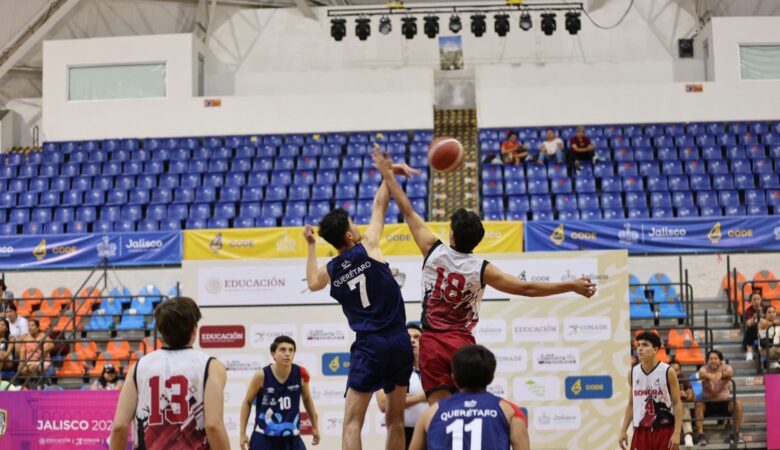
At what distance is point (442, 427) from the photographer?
472cm

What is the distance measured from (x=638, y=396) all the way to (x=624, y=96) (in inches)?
609

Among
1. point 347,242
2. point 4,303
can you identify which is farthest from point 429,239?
point 4,303

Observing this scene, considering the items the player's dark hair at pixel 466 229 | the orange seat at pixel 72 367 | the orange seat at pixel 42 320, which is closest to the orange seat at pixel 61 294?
the orange seat at pixel 42 320

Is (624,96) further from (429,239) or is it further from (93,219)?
(429,239)

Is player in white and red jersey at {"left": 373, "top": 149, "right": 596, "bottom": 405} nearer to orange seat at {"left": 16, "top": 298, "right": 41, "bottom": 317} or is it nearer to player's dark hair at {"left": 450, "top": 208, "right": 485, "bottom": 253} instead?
player's dark hair at {"left": 450, "top": 208, "right": 485, "bottom": 253}

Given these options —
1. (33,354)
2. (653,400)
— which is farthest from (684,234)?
(33,354)

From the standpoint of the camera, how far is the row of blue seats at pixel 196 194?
2056cm

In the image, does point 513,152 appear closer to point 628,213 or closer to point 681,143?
point 628,213

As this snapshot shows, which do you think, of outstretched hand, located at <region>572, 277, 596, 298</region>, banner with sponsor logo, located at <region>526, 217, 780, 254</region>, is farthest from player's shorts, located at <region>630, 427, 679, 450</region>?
banner with sponsor logo, located at <region>526, 217, 780, 254</region>

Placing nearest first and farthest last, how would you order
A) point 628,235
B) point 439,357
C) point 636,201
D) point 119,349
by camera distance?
point 439,357
point 119,349
point 628,235
point 636,201

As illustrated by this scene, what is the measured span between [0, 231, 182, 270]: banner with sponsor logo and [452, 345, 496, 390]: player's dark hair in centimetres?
1313

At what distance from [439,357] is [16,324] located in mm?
10952

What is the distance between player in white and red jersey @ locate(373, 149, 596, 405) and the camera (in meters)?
6.39

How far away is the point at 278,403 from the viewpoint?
29.5 ft
